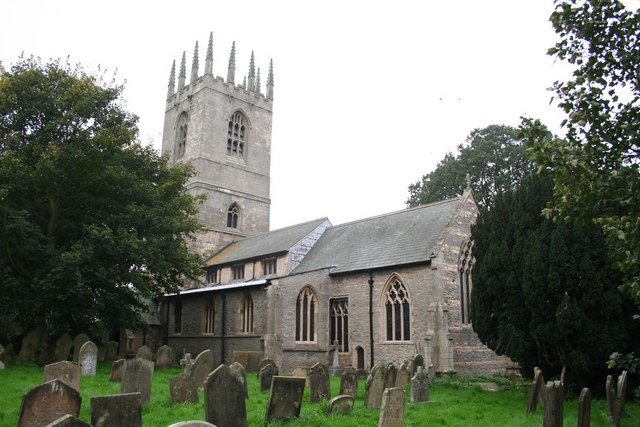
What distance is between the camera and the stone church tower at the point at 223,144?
36125 millimetres

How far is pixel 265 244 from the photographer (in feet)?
100

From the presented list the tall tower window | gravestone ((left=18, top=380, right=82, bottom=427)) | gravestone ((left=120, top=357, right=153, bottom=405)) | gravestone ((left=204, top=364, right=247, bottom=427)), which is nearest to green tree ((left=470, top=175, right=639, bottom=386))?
gravestone ((left=204, top=364, right=247, bottom=427))

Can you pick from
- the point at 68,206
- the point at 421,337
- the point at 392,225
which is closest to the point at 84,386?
the point at 68,206

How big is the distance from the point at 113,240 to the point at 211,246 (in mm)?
15982

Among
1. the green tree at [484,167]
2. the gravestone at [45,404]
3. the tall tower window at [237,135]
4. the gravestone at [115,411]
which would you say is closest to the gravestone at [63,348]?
the gravestone at [45,404]

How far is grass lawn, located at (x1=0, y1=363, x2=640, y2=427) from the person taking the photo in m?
9.68

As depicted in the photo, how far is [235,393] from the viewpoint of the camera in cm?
885

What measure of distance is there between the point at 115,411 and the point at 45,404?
3.51ft

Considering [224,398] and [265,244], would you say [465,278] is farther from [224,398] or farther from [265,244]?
[224,398]

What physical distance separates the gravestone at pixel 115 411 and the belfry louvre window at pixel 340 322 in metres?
16.6

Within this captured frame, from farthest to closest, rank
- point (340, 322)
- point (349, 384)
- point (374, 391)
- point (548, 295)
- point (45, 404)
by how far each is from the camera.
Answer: point (340, 322)
point (349, 384)
point (548, 295)
point (374, 391)
point (45, 404)

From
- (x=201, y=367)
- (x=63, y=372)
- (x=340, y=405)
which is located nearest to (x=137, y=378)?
(x=63, y=372)

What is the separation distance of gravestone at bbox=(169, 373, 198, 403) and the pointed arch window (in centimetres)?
1234

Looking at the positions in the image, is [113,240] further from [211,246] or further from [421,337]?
[211,246]
